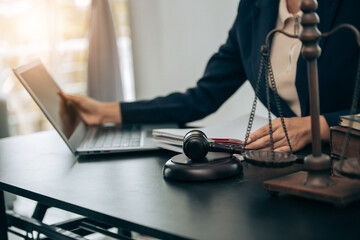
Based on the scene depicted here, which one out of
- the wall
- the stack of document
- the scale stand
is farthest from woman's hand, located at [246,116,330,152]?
the wall

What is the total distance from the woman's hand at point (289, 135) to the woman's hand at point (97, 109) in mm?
630

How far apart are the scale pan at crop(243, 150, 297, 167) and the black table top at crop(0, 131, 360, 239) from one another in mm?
73

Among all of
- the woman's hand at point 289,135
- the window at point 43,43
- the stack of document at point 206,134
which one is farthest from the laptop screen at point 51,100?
the window at point 43,43

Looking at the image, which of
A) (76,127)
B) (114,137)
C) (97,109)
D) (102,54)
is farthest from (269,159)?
(102,54)

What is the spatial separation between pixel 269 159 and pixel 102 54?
8.91 ft

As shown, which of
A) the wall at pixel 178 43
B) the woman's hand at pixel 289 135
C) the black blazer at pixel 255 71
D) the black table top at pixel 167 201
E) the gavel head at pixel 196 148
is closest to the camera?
the black table top at pixel 167 201

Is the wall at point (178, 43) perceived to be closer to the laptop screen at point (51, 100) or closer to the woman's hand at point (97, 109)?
the woman's hand at point (97, 109)

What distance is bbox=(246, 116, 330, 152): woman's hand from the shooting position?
3.68ft

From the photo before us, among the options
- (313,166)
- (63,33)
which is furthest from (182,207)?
(63,33)

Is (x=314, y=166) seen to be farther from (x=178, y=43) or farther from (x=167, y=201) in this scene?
(x=178, y=43)

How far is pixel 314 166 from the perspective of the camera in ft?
2.50

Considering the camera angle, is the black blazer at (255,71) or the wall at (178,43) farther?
the wall at (178,43)

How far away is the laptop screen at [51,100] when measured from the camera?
1.24m

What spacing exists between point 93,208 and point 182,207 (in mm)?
163
